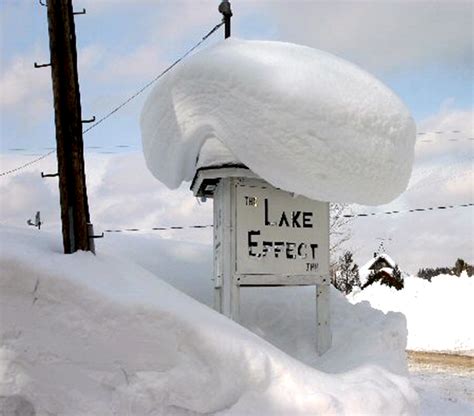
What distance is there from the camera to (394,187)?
6660 mm

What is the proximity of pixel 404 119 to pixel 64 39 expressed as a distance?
3323 millimetres

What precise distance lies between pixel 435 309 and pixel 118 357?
63.5ft

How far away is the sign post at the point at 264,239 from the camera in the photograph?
22.1 ft

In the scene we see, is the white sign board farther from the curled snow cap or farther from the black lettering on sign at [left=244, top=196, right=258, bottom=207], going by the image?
the curled snow cap

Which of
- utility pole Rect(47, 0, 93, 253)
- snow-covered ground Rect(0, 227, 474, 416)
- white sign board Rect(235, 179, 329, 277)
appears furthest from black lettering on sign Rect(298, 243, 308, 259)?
utility pole Rect(47, 0, 93, 253)

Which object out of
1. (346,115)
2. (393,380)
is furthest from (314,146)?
(393,380)

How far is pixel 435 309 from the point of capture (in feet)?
72.2

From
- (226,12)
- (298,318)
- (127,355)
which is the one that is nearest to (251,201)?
(298,318)

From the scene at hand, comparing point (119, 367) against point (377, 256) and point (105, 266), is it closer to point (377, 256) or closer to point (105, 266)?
point (105, 266)

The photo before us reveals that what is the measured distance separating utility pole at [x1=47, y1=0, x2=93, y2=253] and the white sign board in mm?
2016

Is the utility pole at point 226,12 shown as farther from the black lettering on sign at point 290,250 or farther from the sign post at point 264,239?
the black lettering on sign at point 290,250

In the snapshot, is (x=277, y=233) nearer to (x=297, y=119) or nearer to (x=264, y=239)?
(x=264, y=239)

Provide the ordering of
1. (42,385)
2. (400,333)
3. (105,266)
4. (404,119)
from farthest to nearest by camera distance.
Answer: (400,333), (404,119), (105,266), (42,385)

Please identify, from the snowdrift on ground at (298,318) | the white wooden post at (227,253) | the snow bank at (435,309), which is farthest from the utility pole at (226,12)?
the snow bank at (435,309)
